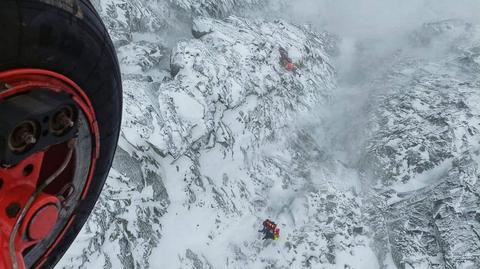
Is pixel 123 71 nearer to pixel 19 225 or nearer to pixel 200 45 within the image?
pixel 200 45

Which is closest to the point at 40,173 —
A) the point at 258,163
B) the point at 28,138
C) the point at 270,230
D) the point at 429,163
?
the point at 28,138

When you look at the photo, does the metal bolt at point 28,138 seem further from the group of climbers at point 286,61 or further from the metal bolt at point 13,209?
the group of climbers at point 286,61

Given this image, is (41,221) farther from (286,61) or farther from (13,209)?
(286,61)

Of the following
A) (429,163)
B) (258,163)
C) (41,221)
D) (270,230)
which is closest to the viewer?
(41,221)

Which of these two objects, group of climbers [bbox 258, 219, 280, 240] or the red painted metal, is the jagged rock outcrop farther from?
the red painted metal

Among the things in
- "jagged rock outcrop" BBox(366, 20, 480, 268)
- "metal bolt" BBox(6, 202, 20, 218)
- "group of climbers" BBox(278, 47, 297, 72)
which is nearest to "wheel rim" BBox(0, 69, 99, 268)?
"metal bolt" BBox(6, 202, 20, 218)

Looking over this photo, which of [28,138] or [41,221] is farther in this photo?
[41,221]

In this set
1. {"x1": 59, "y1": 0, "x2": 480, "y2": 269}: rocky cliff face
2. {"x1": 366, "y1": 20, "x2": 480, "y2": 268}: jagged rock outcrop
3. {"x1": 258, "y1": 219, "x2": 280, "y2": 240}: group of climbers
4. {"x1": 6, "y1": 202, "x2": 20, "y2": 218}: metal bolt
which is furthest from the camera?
{"x1": 366, "y1": 20, "x2": 480, "y2": 268}: jagged rock outcrop
